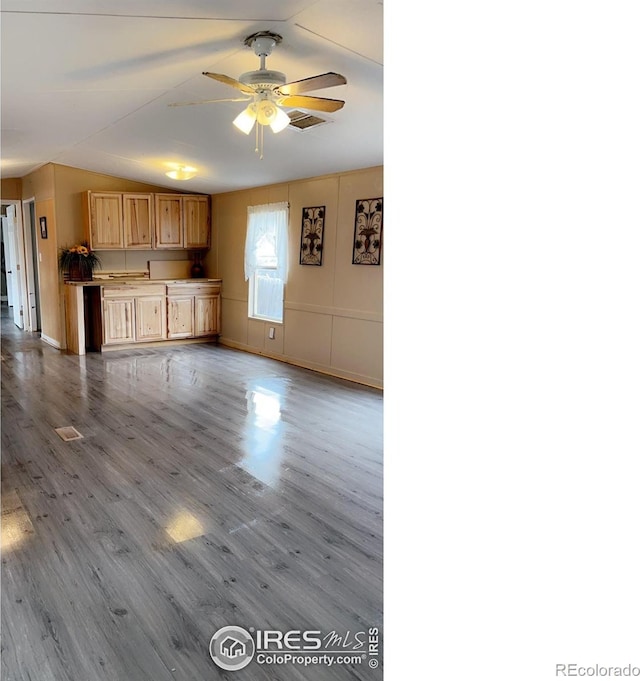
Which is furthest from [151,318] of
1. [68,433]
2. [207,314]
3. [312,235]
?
[68,433]

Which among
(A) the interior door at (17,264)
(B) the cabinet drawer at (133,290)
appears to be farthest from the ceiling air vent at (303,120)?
(A) the interior door at (17,264)

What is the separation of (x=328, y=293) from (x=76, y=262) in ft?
11.5

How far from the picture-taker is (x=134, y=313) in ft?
24.1

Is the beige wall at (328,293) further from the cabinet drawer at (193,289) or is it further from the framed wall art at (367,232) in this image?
the cabinet drawer at (193,289)

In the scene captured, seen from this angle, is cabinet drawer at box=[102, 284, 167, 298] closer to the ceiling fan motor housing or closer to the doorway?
the doorway

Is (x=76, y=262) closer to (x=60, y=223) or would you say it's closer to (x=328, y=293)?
(x=60, y=223)

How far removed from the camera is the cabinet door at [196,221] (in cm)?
784

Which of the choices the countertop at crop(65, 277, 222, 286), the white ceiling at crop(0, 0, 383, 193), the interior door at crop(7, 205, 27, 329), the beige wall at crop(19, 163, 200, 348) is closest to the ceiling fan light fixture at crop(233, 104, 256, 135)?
the white ceiling at crop(0, 0, 383, 193)

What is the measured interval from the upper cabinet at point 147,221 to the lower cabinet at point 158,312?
64 centimetres

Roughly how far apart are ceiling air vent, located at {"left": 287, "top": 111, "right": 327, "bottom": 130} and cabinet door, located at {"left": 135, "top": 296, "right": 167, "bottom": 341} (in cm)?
387

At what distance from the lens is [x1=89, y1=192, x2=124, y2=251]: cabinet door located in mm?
7047
